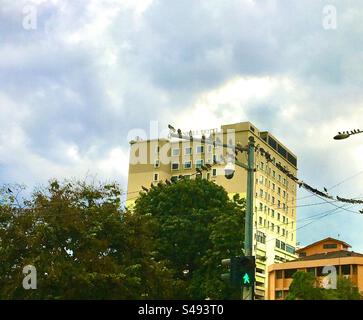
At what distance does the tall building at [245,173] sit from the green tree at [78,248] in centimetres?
6193

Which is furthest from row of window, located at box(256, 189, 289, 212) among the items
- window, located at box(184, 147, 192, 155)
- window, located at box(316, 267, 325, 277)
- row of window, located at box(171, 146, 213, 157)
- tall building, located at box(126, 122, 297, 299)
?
window, located at box(316, 267, 325, 277)

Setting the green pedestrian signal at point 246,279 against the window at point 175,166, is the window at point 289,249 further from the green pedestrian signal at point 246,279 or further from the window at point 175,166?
the green pedestrian signal at point 246,279

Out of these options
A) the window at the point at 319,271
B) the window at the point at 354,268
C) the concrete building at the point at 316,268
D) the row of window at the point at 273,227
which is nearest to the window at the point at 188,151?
the row of window at the point at 273,227

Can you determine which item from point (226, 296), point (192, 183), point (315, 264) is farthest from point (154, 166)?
point (226, 296)

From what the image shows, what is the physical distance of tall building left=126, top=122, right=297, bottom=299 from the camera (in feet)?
325

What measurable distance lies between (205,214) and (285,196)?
69565 millimetres

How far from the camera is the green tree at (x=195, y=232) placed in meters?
43.3

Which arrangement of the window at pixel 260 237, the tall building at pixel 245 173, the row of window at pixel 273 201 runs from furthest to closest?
the row of window at pixel 273 201 → the tall building at pixel 245 173 → the window at pixel 260 237

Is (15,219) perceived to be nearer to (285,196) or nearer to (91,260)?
(91,260)

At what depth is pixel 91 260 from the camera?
102 ft

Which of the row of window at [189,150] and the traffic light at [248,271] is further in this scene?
the row of window at [189,150]

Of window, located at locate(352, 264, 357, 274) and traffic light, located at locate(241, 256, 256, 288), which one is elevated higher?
window, located at locate(352, 264, 357, 274)

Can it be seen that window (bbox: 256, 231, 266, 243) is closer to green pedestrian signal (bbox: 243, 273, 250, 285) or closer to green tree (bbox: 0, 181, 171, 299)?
green tree (bbox: 0, 181, 171, 299)

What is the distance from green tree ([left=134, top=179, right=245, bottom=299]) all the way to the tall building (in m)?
46.7
